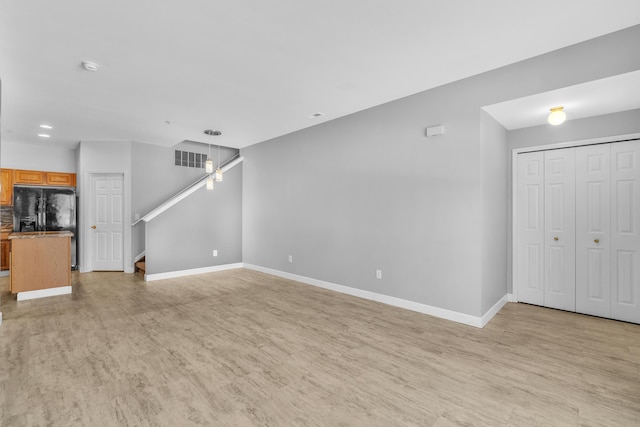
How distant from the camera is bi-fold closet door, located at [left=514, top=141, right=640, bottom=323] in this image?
360 cm

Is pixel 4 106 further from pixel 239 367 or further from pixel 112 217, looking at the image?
pixel 239 367

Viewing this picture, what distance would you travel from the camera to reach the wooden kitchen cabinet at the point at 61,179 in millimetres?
6512

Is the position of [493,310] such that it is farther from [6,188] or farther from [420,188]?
[6,188]

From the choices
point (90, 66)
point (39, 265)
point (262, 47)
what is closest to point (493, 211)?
point (262, 47)

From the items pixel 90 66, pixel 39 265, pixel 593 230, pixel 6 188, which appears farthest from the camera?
pixel 6 188

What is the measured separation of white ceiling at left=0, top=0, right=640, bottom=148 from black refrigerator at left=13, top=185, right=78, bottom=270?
7.53 feet

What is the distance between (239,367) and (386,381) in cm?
128

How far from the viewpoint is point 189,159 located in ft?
23.4

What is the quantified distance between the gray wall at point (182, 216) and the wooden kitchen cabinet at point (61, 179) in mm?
1624

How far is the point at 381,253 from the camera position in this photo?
4438 millimetres

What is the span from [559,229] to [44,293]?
7890 mm

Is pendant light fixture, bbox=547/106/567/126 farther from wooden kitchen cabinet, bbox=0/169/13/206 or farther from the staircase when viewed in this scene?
wooden kitchen cabinet, bbox=0/169/13/206

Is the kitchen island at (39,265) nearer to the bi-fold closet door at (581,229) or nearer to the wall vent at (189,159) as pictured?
the wall vent at (189,159)

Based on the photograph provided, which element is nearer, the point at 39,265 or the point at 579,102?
the point at 579,102
